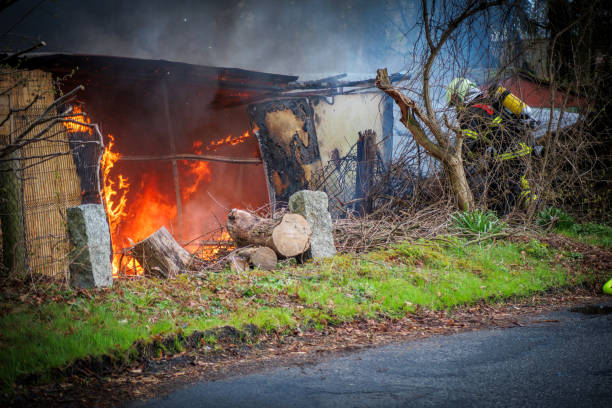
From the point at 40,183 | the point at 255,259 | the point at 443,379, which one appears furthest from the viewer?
the point at 40,183

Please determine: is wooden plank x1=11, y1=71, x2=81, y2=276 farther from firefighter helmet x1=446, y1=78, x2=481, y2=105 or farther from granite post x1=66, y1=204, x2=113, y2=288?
firefighter helmet x1=446, y1=78, x2=481, y2=105

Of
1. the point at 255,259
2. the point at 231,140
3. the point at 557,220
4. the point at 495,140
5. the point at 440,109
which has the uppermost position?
the point at 231,140

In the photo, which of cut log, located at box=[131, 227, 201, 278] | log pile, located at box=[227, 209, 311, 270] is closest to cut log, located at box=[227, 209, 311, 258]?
log pile, located at box=[227, 209, 311, 270]

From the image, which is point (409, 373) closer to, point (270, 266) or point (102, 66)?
point (270, 266)

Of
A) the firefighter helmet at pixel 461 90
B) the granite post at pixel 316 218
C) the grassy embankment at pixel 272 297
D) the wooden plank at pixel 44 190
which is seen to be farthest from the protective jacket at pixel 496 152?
the wooden plank at pixel 44 190

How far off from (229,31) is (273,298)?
61.2 ft

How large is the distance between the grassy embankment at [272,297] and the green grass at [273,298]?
1 centimetres

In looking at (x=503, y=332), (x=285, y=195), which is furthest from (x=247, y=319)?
(x=285, y=195)

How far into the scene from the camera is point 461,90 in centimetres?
952

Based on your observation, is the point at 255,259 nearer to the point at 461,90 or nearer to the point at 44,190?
the point at 44,190

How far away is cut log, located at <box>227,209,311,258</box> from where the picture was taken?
23.2 ft

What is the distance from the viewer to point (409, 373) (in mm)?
3613

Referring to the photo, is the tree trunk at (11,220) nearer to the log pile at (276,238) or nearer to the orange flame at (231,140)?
the log pile at (276,238)

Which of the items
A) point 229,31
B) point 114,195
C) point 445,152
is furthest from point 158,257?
point 229,31
